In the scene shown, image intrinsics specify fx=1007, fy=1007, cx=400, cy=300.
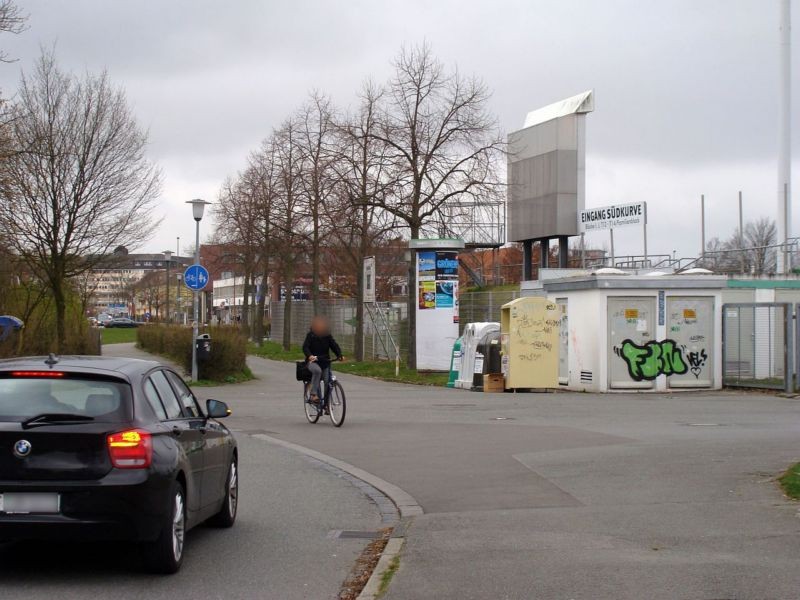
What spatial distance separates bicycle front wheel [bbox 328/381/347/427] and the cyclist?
27 cm

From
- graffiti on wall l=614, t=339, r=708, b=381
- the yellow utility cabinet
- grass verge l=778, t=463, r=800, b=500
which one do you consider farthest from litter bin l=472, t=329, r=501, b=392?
grass verge l=778, t=463, r=800, b=500

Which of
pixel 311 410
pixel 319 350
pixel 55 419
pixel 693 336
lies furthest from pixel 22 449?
pixel 693 336

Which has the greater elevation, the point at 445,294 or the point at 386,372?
the point at 445,294

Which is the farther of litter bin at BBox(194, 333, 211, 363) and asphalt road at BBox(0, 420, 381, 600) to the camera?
litter bin at BBox(194, 333, 211, 363)

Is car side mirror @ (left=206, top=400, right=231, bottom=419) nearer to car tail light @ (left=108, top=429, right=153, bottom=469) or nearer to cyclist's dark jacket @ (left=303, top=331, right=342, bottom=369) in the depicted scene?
car tail light @ (left=108, top=429, right=153, bottom=469)

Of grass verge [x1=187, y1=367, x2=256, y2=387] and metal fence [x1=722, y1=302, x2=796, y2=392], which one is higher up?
metal fence [x1=722, y1=302, x2=796, y2=392]

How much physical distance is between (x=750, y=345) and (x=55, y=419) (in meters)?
22.4

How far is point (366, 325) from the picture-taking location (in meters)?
42.9

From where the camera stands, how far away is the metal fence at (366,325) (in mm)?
39312

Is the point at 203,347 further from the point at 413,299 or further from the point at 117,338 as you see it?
the point at 117,338

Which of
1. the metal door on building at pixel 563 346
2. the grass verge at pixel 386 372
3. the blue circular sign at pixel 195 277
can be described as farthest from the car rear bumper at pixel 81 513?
the grass verge at pixel 386 372

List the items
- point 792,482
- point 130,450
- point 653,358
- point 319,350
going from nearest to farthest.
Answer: point 130,450 → point 792,482 → point 319,350 → point 653,358

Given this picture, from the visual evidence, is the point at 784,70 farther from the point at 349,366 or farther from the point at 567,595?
the point at 567,595

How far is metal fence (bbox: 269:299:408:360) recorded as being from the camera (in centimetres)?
3931
